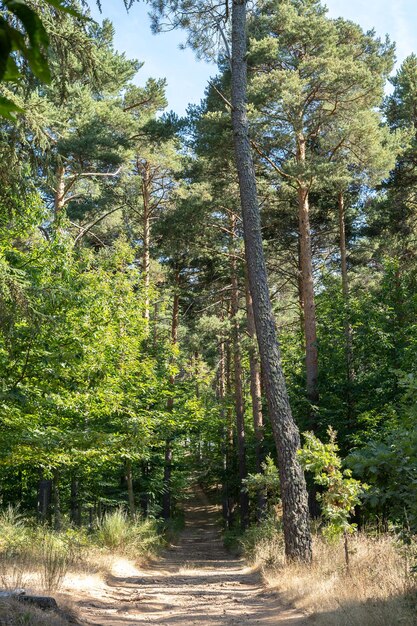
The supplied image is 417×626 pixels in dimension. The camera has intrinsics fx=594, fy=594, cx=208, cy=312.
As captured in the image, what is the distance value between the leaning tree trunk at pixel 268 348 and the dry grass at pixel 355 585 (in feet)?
2.16

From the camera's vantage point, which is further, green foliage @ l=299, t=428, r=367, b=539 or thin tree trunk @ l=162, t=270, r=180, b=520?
thin tree trunk @ l=162, t=270, r=180, b=520

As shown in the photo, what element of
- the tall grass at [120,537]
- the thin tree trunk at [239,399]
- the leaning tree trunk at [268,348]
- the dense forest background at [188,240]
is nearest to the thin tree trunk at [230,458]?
the dense forest background at [188,240]

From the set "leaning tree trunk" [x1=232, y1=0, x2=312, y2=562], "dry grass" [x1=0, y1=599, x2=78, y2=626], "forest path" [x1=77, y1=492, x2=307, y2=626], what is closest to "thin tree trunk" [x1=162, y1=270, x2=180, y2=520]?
"forest path" [x1=77, y1=492, x2=307, y2=626]

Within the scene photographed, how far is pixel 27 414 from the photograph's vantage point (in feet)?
35.6

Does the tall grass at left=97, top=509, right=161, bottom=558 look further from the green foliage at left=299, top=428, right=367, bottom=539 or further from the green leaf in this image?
the green leaf

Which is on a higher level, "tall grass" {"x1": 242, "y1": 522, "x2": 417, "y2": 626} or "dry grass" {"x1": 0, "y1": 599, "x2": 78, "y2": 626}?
"dry grass" {"x1": 0, "y1": 599, "x2": 78, "y2": 626}

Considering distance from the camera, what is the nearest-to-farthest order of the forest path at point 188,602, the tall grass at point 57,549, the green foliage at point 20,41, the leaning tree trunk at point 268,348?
the green foliage at point 20,41 < the forest path at point 188,602 < the tall grass at point 57,549 < the leaning tree trunk at point 268,348

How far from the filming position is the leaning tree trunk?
973 cm

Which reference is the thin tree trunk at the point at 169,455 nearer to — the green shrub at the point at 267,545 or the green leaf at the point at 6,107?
the green shrub at the point at 267,545

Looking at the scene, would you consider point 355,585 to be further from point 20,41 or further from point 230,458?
point 230,458

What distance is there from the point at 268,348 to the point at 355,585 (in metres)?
4.30

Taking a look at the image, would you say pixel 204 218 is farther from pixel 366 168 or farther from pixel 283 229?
pixel 366 168

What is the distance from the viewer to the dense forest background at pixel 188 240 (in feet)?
34.6

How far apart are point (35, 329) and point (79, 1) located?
4355mm
